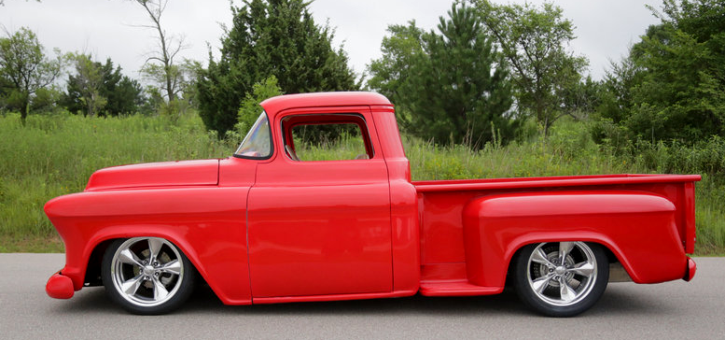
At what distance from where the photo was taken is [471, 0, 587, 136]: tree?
120ft

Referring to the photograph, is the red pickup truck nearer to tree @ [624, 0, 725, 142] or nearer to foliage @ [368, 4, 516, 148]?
tree @ [624, 0, 725, 142]

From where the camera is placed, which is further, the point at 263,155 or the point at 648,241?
the point at 263,155

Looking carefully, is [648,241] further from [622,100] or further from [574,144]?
[622,100]

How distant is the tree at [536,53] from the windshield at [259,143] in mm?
34514

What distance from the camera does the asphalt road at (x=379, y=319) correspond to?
3746 mm

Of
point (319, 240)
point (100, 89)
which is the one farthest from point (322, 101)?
point (100, 89)

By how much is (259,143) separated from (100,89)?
2081 inches

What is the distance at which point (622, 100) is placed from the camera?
1845cm

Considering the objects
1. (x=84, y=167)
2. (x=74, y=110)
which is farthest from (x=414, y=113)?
(x=74, y=110)

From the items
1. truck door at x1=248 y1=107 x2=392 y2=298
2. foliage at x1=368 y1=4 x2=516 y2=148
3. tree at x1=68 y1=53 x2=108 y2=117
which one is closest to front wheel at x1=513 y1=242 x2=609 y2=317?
truck door at x1=248 y1=107 x2=392 y2=298

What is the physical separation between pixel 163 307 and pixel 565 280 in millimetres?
3163

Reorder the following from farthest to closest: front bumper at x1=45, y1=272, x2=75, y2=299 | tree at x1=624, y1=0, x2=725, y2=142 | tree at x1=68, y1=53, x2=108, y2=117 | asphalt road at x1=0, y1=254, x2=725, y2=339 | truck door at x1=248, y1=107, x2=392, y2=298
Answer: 1. tree at x1=68, y1=53, x2=108, y2=117
2. tree at x1=624, y1=0, x2=725, y2=142
3. front bumper at x1=45, y1=272, x2=75, y2=299
4. truck door at x1=248, y1=107, x2=392, y2=298
5. asphalt road at x1=0, y1=254, x2=725, y2=339

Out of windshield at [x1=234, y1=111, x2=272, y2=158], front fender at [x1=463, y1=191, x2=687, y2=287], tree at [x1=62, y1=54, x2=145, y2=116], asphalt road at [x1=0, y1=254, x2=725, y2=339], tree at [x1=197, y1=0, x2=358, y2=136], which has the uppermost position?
tree at [x1=62, y1=54, x2=145, y2=116]

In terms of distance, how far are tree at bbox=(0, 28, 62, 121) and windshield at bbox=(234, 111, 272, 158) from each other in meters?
24.9
